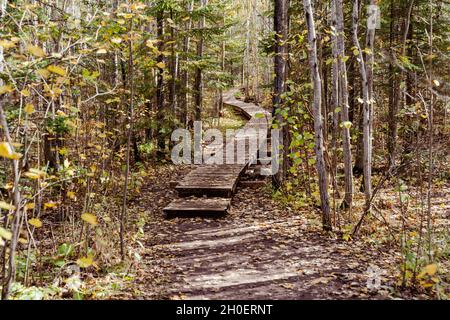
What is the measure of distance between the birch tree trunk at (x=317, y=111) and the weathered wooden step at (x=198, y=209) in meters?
2.39

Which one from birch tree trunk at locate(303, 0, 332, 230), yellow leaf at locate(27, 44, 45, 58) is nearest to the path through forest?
birch tree trunk at locate(303, 0, 332, 230)

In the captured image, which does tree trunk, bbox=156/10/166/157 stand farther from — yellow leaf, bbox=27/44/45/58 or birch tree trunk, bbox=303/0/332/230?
yellow leaf, bbox=27/44/45/58

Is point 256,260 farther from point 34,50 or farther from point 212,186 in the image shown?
point 34,50

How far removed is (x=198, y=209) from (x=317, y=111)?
348 centimetres

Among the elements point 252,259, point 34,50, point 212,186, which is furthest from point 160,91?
point 34,50

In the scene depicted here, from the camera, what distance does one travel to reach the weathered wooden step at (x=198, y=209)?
8227 millimetres

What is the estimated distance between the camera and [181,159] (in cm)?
1452

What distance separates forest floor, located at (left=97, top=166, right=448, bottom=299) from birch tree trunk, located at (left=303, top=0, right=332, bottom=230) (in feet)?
1.89

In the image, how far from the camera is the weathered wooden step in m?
8.23

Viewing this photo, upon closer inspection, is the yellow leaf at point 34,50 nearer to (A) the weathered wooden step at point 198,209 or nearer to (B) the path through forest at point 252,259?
(B) the path through forest at point 252,259

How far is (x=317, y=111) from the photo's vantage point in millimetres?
6477

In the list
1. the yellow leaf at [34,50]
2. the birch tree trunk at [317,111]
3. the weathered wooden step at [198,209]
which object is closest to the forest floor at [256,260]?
the weathered wooden step at [198,209]
